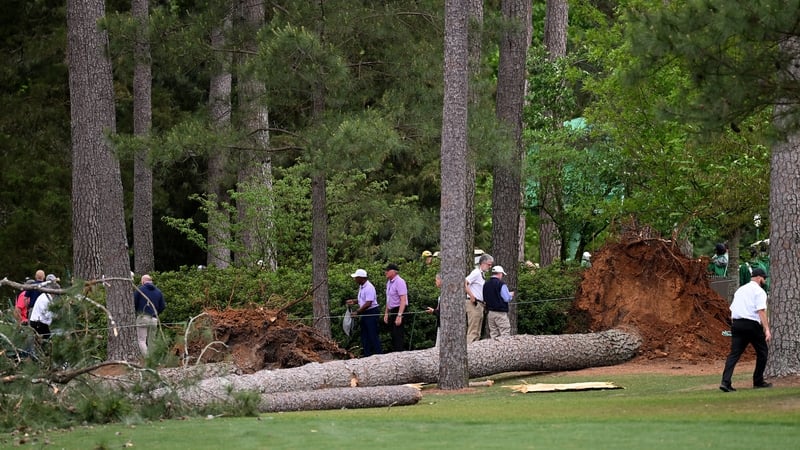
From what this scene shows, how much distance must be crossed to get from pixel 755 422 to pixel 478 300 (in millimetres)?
11106

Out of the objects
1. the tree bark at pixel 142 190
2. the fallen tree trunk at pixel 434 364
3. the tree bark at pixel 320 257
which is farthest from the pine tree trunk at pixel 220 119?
the fallen tree trunk at pixel 434 364

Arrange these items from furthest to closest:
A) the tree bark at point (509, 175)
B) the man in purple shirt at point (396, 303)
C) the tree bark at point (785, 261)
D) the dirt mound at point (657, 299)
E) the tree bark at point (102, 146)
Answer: the tree bark at point (509, 175) → the dirt mound at point (657, 299) → the man in purple shirt at point (396, 303) → the tree bark at point (102, 146) → the tree bark at point (785, 261)

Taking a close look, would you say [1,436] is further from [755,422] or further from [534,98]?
[534,98]

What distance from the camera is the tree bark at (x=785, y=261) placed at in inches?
770

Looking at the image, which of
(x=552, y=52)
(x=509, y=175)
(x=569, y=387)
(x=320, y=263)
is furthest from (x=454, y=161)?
(x=552, y=52)

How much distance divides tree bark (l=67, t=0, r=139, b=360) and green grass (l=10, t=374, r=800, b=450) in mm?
7472

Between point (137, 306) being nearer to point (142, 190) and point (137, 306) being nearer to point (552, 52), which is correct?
point (142, 190)

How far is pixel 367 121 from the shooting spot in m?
24.0

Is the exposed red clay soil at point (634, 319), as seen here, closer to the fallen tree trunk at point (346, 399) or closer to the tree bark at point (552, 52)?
the fallen tree trunk at point (346, 399)

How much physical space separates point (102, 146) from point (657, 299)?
428 inches

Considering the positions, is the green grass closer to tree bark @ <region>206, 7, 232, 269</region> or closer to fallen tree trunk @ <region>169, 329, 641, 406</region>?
fallen tree trunk @ <region>169, 329, 641, 406</region>

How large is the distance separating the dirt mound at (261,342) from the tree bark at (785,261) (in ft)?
26.6

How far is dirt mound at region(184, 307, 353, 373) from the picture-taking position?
23.8 m

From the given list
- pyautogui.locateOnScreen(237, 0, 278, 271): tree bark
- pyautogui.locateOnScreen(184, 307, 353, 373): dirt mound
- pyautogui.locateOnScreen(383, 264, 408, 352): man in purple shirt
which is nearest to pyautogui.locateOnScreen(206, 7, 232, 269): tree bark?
pyautogui.locateOnScreen(237, 0, 278, 271): tree bark
